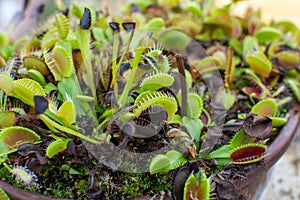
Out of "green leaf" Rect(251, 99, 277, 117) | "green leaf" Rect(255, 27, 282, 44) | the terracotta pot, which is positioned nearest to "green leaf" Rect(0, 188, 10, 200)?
the terracotta pot

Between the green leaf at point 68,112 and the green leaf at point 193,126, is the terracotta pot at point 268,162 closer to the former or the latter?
the green leaf at point 193,126

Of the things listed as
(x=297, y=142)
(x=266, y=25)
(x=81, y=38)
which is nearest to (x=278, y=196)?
(x=297, y=142)

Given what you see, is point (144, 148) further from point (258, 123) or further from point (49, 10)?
point (49, 10)

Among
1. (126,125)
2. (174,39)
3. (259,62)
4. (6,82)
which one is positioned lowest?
(126,125)

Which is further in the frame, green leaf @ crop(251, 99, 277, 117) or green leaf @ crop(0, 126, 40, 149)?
green leaf @ crop(251, 99, 277, 117)

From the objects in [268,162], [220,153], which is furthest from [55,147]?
[268,162]

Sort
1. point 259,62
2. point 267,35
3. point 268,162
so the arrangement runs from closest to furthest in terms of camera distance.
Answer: point 268,162
point 259,62
point 267,35

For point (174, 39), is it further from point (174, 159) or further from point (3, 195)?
point (3, 195)

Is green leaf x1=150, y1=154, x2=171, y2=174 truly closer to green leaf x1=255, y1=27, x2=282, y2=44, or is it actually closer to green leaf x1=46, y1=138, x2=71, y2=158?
green leaf x1=46, y1=138, x2=71, y2=158
